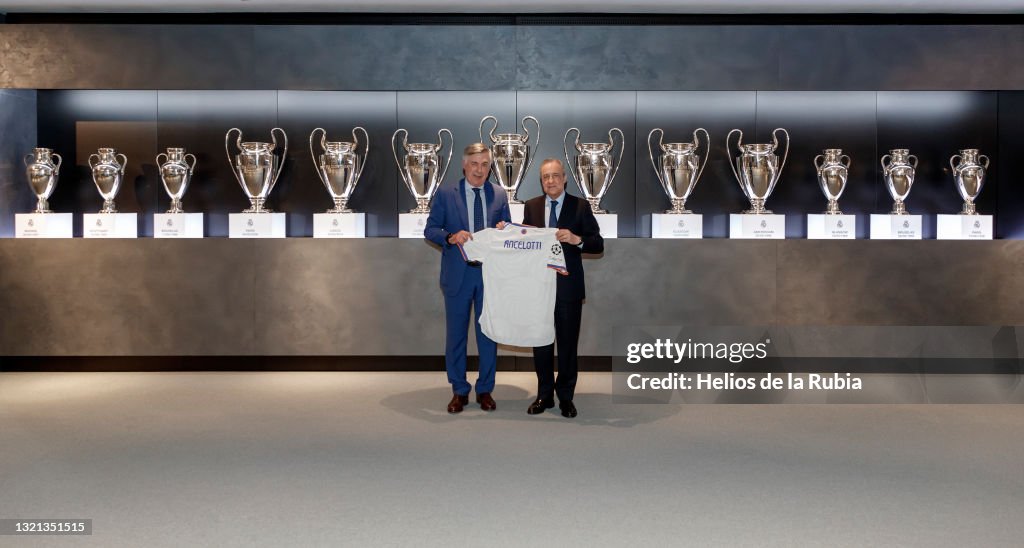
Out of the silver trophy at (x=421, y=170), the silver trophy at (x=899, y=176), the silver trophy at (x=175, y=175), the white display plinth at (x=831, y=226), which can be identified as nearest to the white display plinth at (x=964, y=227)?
the silver trophy at (x=899, y=176)

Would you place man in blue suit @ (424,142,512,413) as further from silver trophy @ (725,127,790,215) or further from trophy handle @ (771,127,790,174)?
trophy handle @ (771,127,790,174)

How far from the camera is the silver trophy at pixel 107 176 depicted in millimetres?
5320

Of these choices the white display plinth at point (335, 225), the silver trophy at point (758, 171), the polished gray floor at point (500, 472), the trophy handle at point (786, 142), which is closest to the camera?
the polished gray floor at point (500, 472)

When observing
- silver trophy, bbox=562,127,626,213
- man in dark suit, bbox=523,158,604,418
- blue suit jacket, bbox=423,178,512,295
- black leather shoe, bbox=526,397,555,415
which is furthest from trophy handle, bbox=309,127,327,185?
black leather shoe, bbox=526,397,555,415

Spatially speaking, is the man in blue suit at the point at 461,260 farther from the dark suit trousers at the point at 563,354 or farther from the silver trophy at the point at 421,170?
the silver trophy at the point at 421,170

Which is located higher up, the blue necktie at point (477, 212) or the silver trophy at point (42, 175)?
the silver trophy at point (42, 175)

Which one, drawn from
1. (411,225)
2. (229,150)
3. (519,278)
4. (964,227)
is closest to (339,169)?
(411,225)

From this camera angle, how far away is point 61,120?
564 cm

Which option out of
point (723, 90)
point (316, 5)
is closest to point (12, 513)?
point (316, 5)

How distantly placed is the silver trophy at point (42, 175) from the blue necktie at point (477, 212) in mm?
3209

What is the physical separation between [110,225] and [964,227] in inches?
220

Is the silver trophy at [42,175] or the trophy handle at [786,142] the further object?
the trophy handle at [786,142]

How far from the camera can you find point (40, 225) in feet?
16.9

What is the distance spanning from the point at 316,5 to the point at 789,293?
3.57m
